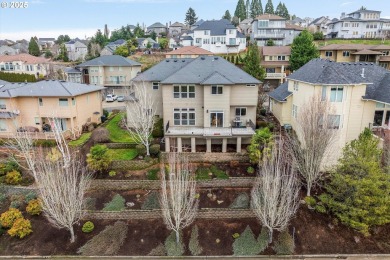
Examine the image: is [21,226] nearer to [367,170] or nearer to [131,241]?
[131,241]

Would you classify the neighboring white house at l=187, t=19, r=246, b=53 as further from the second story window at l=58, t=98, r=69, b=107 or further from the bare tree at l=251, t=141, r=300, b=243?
the bare tree at l=251, t=141, r=300, b=243

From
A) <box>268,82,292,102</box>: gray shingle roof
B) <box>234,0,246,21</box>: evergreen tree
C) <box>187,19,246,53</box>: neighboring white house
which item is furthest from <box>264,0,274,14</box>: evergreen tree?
<box>268,82,292,102</box>: gray shingle roof

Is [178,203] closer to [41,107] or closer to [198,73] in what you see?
[198,73]

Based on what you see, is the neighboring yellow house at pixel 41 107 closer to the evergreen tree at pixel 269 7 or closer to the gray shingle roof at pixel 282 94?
the gray shingle roof at pixel 282 94

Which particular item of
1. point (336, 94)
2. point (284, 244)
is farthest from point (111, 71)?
point (284, 244)

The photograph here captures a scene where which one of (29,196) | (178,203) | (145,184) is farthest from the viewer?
(145,184)


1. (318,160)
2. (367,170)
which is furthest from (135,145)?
(367,170)
